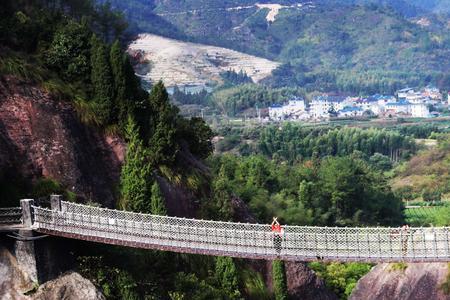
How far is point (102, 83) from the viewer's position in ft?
86.3

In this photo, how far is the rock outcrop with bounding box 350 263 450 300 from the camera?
27.1 metres

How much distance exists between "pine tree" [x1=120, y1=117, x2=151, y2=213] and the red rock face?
1.78 feet

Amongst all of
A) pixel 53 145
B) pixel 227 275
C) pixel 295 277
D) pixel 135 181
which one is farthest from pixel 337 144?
pixel 53 145

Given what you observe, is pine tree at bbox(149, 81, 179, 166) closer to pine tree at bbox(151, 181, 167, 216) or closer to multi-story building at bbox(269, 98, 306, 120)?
pine tree at bbox(151, 181, 167, 216)

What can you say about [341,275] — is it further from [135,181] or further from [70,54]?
[70,54]

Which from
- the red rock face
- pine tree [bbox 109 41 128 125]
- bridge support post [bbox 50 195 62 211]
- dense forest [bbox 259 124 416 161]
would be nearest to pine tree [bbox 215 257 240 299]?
the red rock face

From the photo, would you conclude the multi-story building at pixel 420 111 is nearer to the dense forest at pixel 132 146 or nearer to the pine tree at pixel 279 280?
the dense forest at pixel 132 146

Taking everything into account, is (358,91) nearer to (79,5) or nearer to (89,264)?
(79,5)

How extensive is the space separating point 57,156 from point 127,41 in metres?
14.8

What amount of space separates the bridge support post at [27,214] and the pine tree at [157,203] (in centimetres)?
463

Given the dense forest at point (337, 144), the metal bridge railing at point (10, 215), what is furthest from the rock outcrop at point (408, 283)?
the dense forest at point (337, 144)

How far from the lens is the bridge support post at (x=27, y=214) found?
789 inches

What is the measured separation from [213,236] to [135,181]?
4660 mm

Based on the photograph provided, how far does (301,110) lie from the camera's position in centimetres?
15438
